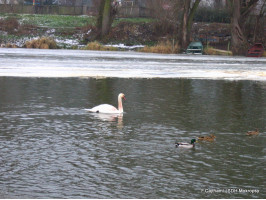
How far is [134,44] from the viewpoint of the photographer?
197 ft

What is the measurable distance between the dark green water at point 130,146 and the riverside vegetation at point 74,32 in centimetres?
3540

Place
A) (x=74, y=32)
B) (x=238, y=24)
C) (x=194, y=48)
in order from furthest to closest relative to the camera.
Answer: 1. (x=74, y=32)
2. (x=194, y=48)
3. (x=238, y=24)

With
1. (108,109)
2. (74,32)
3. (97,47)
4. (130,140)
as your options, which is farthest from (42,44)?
(130,140)

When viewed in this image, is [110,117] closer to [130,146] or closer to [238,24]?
[130,146]

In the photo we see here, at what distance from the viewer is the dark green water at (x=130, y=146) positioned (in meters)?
8.70

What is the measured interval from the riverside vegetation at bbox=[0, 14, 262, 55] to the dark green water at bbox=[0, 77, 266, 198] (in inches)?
1394

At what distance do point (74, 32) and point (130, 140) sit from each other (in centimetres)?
5339

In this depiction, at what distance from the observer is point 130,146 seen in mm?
11477

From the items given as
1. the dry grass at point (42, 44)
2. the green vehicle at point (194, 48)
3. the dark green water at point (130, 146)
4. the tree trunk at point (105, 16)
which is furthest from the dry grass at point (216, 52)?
the dark green water at point (130, 146)

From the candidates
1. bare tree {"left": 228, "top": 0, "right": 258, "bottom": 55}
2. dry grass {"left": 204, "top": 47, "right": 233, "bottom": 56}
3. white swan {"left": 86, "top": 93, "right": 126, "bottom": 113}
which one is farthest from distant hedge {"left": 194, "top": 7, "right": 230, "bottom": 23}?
white swan {"left": 86, "top": 93, "right": 126, "bottom": 113}

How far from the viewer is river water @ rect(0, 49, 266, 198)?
8.74 m

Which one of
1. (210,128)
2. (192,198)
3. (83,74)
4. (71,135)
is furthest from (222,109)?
(83,74)

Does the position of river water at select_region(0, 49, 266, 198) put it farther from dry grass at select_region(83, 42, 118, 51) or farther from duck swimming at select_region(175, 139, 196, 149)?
dry grass at select_region(83, 42, 118, 51)

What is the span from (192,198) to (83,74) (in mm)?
18707
